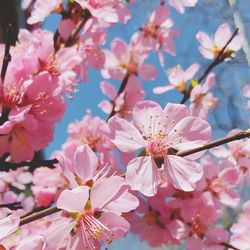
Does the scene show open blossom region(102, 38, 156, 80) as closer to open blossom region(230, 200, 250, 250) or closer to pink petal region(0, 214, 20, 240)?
open blossom region(230, 200, 250, 250)

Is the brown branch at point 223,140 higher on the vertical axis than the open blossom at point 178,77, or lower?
higher

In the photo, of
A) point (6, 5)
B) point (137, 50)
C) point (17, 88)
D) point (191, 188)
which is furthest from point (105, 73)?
point (6, 5)

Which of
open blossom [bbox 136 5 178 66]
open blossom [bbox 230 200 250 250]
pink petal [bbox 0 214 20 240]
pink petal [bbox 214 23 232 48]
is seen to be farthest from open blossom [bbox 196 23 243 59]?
pink petal [bbox 0 214 20 240]

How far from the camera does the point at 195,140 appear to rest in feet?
2.17

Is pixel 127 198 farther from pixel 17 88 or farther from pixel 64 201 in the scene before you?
pixel 17 88

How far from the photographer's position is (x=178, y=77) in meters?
1.16

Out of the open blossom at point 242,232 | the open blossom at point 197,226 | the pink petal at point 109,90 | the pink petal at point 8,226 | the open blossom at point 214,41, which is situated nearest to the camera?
the pink petal at point 8,226

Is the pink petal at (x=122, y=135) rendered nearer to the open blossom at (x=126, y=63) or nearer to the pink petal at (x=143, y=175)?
the pink petal at (x=143, y=175)

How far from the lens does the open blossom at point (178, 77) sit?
1137 mm

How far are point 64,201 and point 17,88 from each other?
0.74ft

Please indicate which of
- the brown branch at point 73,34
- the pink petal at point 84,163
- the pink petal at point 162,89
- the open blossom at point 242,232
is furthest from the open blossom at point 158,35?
the pink petal at point 84,163

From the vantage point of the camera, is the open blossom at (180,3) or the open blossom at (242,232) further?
the open blossom at (180,3)

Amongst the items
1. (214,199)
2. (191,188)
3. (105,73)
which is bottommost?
(214,199)

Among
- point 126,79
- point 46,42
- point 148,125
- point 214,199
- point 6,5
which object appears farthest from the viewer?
point 6,5
